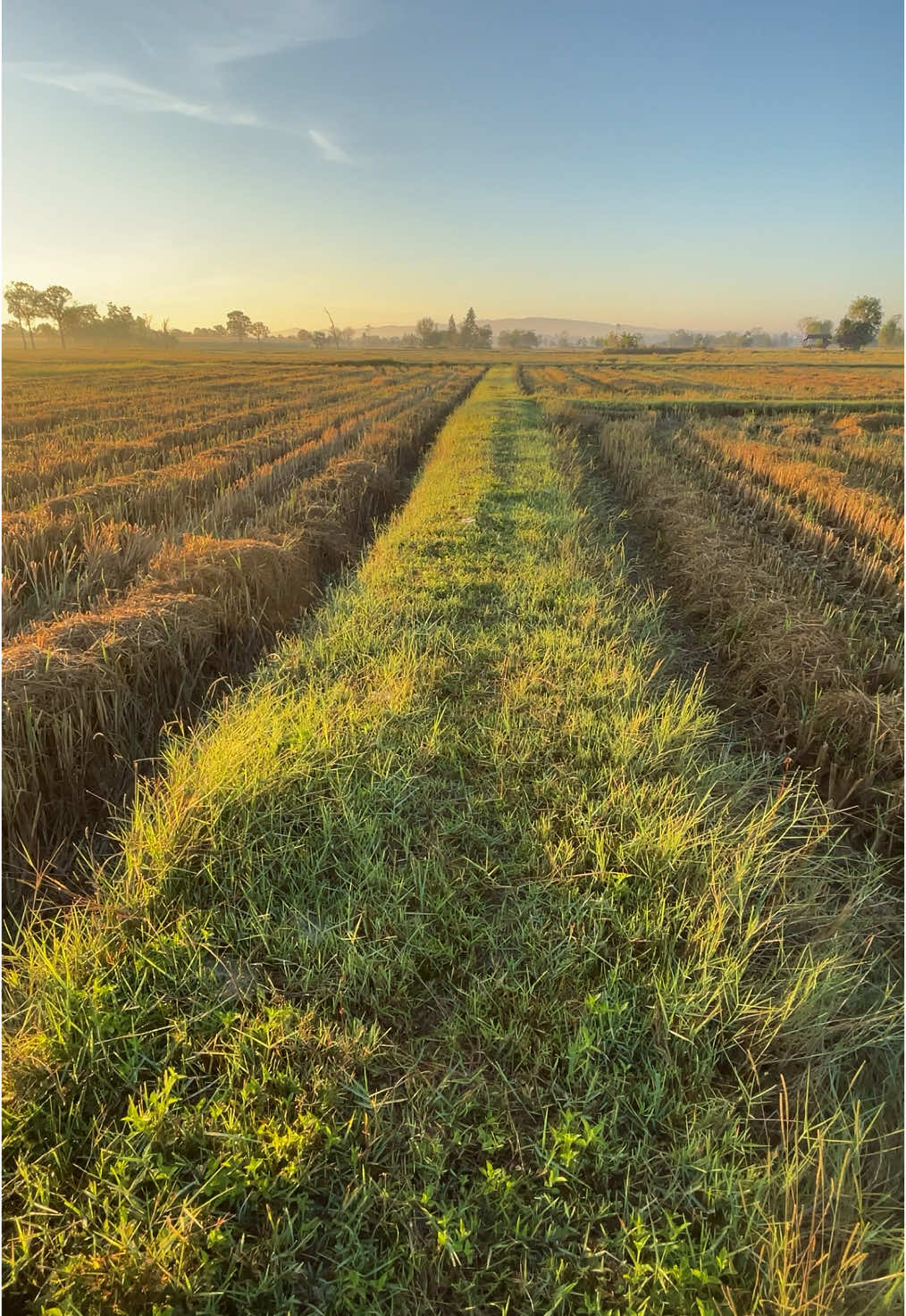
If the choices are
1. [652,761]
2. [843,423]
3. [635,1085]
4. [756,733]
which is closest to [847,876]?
[652,761]

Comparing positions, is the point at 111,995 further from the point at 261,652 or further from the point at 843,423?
the point at 843,423

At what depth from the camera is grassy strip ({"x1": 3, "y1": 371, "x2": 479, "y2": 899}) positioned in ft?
10.7

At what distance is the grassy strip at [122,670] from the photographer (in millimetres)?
3266

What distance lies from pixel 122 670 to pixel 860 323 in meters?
122

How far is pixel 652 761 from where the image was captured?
10.8 ft

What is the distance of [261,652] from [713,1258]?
4.63 metres

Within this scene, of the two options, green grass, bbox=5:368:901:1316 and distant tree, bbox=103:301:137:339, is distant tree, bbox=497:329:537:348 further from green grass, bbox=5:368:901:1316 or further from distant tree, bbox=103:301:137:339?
green grass, bbox=5:368:901:1316

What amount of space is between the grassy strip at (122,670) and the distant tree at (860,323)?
119155 mm

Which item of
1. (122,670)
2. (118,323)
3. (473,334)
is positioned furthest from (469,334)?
(122,670)

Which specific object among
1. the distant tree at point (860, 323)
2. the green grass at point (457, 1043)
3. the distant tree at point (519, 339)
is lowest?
the green grass at point (457, 1043)

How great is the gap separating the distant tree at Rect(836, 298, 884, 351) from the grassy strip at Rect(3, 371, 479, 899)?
11915cm

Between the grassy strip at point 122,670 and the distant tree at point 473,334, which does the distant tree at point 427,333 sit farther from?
the grassy strip at point 122,670

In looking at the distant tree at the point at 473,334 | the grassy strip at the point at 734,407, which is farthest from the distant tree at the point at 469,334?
the grassy strip at the point at 734,407

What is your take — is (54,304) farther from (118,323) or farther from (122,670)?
(122,670)
